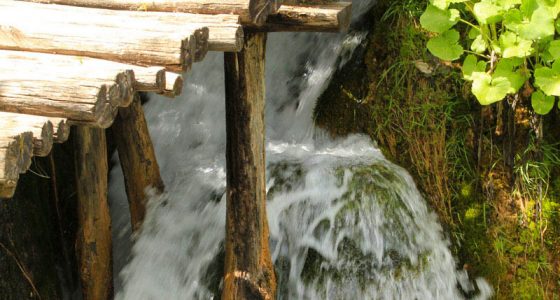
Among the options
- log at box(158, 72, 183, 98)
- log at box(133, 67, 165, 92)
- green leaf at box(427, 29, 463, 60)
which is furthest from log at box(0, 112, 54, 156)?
green leaf at box(427, 29, 463, 60)

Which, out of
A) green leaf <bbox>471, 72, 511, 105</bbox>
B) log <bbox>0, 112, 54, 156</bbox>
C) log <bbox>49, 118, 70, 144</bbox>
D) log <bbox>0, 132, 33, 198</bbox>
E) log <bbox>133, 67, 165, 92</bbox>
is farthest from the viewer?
green leaf <bbox>471, 72, 511, 105</bbox>

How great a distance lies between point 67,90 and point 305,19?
141 cm

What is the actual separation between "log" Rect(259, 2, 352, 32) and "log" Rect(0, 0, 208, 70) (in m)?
0.68

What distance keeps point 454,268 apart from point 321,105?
1363 mm

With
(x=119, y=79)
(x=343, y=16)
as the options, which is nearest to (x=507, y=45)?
(x=343, y=16)

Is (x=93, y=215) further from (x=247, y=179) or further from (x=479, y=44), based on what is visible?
(x=479, y=44)

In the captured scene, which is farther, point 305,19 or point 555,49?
point 555,49

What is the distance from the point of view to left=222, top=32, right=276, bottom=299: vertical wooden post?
3.93m

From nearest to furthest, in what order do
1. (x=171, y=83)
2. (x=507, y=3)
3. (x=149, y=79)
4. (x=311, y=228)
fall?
(x=149, y=79) → (x=171, y=83) → (x=507, y=3) → (x=311, y=228)

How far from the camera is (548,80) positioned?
4043mm

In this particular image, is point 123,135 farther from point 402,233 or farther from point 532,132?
point 532,132

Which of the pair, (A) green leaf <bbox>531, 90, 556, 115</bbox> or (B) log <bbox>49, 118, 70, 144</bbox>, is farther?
(A) green leaf <bbox>531, 90, 556, 115</bbox>

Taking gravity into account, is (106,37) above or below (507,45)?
above

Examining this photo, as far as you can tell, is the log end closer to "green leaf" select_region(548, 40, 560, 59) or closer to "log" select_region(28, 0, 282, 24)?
"log" select_region(28, 0, 282, 24)
